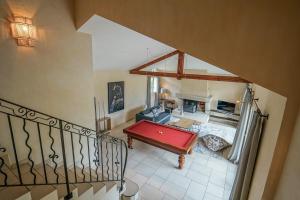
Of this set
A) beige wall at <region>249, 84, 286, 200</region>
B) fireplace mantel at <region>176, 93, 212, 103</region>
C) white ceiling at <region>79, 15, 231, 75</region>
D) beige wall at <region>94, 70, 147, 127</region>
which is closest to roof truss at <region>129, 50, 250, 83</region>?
white ceiling at <region>79, 15, 231, 75</region>

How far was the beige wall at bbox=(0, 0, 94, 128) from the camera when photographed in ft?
7.60

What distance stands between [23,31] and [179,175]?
4480 mm

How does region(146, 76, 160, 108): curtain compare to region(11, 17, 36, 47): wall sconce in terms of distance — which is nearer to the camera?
region(11, 17, 36, 47): wall sconce

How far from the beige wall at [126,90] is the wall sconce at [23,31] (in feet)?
11.8

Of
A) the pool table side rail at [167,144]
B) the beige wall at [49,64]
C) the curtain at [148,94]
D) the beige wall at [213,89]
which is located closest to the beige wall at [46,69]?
the beige wall at [49,64]

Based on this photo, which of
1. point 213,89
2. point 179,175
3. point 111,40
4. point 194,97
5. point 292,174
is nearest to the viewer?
point 292,174

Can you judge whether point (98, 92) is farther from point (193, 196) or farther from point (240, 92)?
point (240, 92)

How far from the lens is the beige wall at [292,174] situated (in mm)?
1366

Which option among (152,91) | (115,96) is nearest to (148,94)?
(152,91)

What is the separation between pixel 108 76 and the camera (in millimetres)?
6688

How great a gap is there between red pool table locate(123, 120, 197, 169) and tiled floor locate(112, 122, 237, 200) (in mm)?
363

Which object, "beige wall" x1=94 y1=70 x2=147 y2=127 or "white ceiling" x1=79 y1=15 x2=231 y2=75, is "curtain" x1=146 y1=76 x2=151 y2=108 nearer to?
"beige wall" x1=94 y1=70 x2=147 y2=127

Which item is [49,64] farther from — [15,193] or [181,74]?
[181,74]

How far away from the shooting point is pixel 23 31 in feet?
7.80
